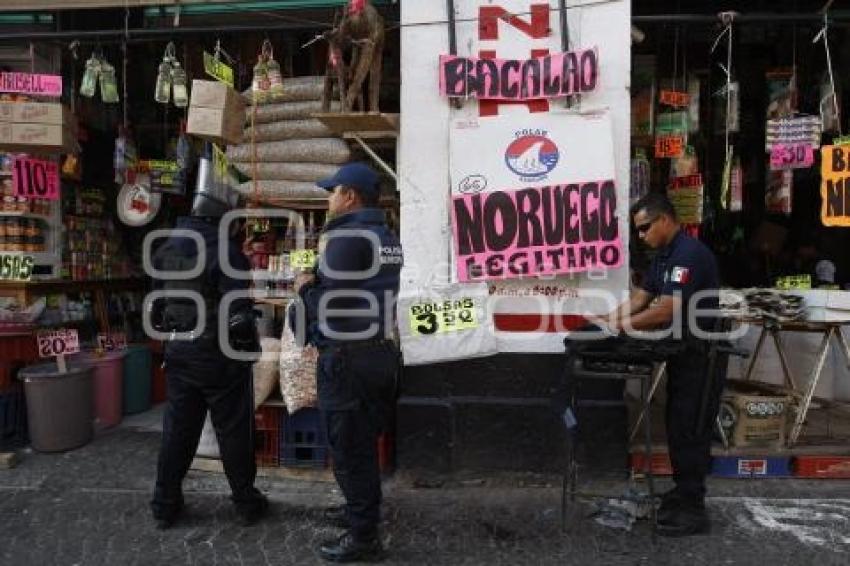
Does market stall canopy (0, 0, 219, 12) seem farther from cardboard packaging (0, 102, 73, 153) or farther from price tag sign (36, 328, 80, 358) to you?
price tag sign (36, 328, 80, 358)

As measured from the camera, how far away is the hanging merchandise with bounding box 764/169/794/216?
584cm

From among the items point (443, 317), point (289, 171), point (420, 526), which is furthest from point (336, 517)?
point (289, 171)

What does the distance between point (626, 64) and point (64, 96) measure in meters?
5.18

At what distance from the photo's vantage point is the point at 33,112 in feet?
18.5

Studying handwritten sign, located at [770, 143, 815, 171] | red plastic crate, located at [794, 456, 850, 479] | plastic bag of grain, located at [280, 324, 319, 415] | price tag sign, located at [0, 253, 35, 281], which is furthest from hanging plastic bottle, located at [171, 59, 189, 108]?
red plastic crate, located at [794, 456, 850, 479]

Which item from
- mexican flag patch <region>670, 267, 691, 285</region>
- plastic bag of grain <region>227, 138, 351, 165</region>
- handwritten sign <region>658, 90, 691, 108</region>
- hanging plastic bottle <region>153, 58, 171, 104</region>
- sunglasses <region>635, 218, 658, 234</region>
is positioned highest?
hanging plastic bottle <region>153, 58, 171, 104</region>

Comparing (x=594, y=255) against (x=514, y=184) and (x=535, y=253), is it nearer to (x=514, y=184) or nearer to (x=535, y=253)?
(x=535, y=253)

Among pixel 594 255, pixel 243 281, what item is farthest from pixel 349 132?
pixel 594 255

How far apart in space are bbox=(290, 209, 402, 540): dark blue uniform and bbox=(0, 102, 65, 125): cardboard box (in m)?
3.12

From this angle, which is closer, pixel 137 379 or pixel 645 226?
pixel 645 226

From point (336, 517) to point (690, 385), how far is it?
7.52 ft

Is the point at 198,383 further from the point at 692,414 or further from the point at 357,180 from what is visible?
the point at 692,414

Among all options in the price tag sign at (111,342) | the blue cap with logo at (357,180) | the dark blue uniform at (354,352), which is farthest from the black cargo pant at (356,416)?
the price tag sign at (111,342)

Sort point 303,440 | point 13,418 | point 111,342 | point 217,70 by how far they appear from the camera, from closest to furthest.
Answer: point 303,440 → point 217,70 → point 13,418 → point 111,342
